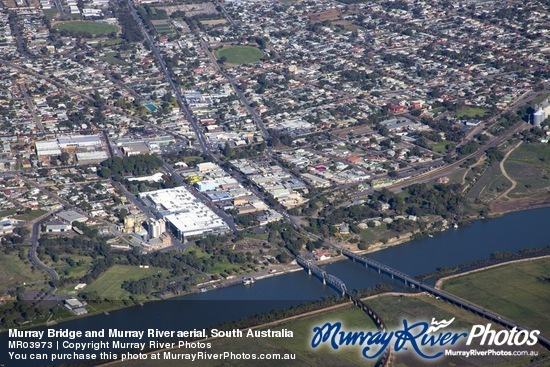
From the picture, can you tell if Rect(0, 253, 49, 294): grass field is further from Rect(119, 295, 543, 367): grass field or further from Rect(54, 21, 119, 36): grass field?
Rect(54, 21, 119, 36): grass field

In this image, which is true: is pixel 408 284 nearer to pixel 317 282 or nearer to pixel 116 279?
pixel 317 282

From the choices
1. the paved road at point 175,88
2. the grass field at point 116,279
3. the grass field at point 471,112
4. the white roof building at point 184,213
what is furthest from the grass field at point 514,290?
the grass field at point 471,112

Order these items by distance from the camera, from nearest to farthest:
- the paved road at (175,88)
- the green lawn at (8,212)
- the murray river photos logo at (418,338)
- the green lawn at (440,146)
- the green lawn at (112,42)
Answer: the murray river photos logo at (418,338)
the green lawn at (8,212)
the green lawn at (440,146)
the paved road at (175,88)
the green lawn at (112,42)

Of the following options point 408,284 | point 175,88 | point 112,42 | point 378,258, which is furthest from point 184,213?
point 112,42

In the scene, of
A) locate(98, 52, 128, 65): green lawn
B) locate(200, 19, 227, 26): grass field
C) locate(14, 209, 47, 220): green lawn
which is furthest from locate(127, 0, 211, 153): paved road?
locate(14, 209, 47, 220): green lawn

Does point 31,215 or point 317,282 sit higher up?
point 317,282

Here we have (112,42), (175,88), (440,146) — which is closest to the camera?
(440,146)

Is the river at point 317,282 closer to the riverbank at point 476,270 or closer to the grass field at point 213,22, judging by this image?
the riverbank at point 476,270
